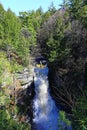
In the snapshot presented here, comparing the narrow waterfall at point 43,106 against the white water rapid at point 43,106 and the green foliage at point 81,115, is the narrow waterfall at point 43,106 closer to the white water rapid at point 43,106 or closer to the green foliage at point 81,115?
the white water rapid at point 43,106

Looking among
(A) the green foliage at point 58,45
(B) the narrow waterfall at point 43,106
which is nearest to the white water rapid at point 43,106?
(B) the narrow waterfall at point 43,106

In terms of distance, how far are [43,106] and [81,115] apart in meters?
32.3

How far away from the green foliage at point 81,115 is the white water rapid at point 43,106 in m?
27.2

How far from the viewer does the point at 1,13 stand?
59.8 m

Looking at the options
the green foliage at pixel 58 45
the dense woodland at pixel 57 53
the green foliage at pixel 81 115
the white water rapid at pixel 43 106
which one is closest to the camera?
the green foliage at pixel 81 115

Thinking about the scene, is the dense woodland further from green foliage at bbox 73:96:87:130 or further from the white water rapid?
green foliage at bbox 73:96:87:130

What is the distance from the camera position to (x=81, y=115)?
7.19 m

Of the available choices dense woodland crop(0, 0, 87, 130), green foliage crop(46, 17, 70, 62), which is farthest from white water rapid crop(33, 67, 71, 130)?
green foliage crop(46, 17, 70, 62)

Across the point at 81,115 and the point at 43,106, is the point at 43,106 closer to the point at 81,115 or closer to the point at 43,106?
the point at 43,106

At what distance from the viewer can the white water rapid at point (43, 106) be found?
3603 centimetres

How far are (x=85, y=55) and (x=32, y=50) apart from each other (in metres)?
26.8

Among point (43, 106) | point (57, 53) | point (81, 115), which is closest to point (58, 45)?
point (57, 53)

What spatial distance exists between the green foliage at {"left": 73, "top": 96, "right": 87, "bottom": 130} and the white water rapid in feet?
89.4

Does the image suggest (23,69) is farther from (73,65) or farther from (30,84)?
(73,65)
